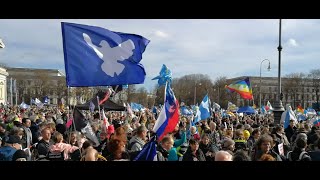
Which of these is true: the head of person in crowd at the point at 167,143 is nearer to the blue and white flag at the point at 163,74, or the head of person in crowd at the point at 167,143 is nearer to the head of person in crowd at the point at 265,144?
the head of person in crowd at the point at 265,144

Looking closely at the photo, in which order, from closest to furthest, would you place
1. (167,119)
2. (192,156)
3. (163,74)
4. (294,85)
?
1. (192,156)
2. (167,119)
3. (163,74)
4. (294,85)

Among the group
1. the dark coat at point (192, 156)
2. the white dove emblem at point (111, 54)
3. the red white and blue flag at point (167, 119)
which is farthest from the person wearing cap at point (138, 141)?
the white dove emblem at point (111, 54)

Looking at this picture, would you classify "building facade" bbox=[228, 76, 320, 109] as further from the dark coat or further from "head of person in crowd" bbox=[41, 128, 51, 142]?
"head of person in crowd" bbox=[41, 128, 51, 142]

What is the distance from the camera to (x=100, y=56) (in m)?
6.92

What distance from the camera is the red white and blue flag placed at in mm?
7445

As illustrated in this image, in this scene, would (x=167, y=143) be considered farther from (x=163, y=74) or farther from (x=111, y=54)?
(x=163, y=74)

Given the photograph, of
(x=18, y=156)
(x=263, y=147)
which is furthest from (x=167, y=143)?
(x=18, y=156)

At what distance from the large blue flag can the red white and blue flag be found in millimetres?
846

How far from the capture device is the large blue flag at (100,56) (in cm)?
666

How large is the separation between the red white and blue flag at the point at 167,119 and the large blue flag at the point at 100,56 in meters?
0.85

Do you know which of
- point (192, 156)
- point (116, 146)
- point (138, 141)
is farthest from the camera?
point (138, 141)

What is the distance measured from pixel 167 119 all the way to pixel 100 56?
1.78m

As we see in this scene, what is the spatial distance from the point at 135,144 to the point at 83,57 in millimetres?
1766

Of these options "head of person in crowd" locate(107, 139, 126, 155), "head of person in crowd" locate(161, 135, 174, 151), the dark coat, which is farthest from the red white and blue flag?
"head of person in crowd" locate(107, 139, 126, 155)
